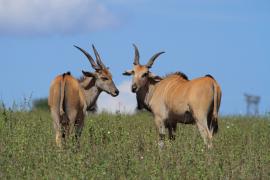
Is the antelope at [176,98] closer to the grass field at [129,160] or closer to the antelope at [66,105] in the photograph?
the grass field at [129,160]

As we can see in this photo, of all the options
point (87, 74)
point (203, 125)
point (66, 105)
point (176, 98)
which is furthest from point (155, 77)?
point (66, 105)

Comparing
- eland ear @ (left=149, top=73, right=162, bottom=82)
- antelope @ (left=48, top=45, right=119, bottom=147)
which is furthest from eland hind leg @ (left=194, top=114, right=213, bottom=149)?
eland ear @ (left=149, top=73, right=162, bottom=82)

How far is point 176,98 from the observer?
42.3 ft

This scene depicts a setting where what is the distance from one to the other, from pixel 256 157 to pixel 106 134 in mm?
4068

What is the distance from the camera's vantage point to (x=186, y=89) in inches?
498

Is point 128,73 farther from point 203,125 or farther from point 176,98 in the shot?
point 203,125

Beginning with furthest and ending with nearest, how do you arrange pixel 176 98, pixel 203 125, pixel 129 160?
pixel 176 98 < pixel 203 125 < pixel 129 160


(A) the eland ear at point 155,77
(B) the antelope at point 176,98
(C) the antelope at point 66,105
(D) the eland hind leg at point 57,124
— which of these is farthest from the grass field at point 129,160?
(A) the eland ear at point 155,77

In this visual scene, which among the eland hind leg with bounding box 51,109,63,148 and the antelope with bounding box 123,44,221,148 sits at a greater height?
the antelope with bounding box 123,44,221,148

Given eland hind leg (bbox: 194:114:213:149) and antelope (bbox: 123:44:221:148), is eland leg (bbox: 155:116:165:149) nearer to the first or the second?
antelope (bbox: 123:44:221:148)

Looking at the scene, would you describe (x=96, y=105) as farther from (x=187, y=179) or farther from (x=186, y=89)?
(x=187, y=179)

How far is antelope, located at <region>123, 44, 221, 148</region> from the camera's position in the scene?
12.2m

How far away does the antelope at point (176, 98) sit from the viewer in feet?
40.0

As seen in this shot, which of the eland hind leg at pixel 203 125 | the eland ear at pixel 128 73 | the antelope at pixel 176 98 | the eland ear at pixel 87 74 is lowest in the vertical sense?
the eland hind leg at pixel 203 125
